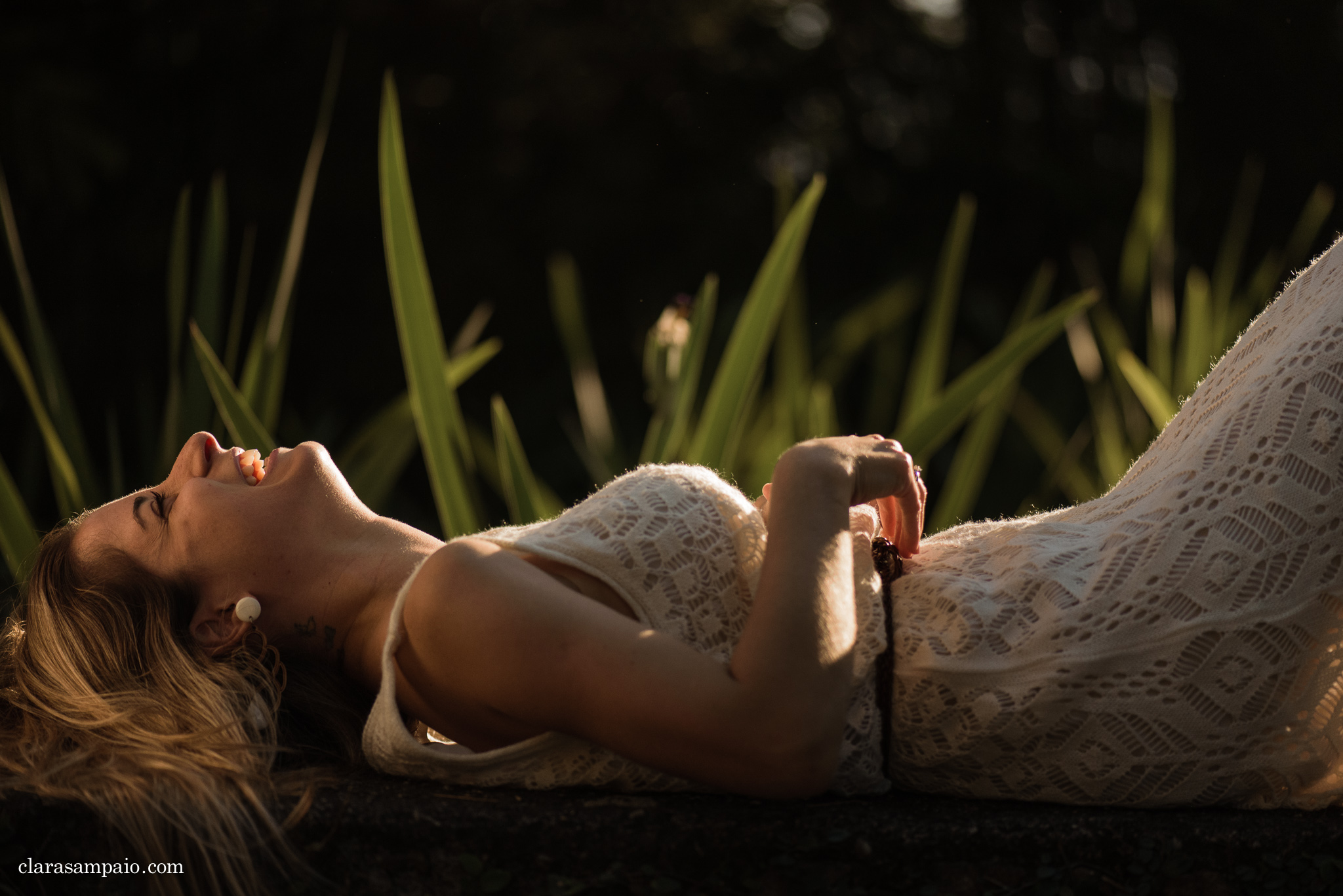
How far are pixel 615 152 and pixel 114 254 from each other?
1487mm

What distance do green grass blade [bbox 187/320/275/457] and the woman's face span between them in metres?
0.20

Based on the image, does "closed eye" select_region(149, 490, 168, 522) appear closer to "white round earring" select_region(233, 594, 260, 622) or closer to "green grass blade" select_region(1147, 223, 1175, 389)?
"white round earring" select_region(233, 594, 260, 622)

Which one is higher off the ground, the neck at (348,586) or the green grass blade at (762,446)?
the neck at (348,586)

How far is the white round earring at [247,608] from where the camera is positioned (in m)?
1.05

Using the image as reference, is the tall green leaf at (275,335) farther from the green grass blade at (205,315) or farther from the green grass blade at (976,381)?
the green grass blade at (976,381)

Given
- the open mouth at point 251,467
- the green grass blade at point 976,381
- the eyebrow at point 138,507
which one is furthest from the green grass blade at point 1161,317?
the eyebrow at point 138,507

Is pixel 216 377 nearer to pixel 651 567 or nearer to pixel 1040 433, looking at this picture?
pixel 651 567

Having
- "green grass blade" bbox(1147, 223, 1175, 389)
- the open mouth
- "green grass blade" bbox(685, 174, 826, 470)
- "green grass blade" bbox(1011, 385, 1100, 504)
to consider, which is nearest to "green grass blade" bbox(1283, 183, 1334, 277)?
"green grass blade" bbox(1147, 223, 1175, 389)

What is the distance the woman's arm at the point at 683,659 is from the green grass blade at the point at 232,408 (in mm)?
568

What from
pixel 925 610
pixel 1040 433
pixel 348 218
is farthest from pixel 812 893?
pixel 348 218

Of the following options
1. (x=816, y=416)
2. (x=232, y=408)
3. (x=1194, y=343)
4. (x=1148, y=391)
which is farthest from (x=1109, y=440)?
(x=232, y=408)

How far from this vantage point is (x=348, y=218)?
10.0ft

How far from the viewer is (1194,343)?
1.82m

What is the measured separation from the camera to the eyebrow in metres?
1.10
